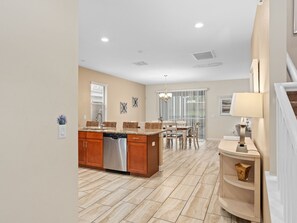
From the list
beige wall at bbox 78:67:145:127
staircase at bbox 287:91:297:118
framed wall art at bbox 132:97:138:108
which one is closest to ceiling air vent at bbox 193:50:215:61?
staircase at bbox 287:91:297:118

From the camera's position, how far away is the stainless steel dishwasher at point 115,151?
413cm

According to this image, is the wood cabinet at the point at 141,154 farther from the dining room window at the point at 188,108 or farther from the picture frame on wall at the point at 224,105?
the picture frame on wall at the point at 224,105

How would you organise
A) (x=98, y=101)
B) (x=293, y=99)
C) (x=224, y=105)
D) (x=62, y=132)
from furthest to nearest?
(x=224, y=105) < (x=98, y=101) < (x=293, y=99) < (x=62, y=132)

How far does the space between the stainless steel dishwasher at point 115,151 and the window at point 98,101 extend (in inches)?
109

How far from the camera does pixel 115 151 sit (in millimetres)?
4215

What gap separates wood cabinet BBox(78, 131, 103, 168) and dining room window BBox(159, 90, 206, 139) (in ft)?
17.7

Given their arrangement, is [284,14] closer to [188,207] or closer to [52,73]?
[52,73]

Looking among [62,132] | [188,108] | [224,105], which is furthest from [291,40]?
[188,108]

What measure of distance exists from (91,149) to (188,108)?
610 centimetres

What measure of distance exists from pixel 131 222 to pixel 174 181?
5.06 ft

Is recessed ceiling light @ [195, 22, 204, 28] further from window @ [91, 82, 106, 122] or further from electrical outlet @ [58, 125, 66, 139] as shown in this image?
window @ [91, 82, 106, 122]

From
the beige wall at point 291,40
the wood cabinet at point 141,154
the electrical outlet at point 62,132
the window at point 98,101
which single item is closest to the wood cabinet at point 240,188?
the beige wall at point 291,40

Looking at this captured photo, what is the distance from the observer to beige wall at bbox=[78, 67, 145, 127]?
6.30 m

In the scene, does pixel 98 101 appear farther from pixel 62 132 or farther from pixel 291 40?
pixel 291 40
